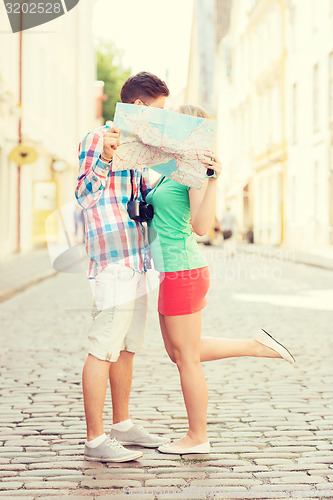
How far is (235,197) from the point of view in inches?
1781

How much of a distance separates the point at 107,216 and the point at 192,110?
→ 600 mm

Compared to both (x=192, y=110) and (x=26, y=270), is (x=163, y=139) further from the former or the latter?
(x=26, y=270)

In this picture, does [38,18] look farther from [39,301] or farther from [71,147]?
[39,301]

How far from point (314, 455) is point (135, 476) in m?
0.87

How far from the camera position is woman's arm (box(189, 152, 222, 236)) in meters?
3.63

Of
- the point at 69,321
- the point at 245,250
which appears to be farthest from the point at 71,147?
the point at 69,321

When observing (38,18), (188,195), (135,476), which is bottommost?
(135,476)

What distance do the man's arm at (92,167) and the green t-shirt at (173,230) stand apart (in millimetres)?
295

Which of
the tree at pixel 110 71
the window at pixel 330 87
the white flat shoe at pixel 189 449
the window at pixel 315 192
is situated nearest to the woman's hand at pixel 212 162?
the white flat shoe at pixel 189 449

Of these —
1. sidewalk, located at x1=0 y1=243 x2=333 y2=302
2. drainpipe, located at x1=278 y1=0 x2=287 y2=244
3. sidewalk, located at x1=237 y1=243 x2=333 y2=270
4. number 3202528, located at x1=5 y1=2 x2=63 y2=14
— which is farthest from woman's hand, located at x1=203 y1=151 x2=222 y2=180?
drainpipe, located at x1=278 y1=0 x2=287 y2=244

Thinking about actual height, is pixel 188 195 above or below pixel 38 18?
below

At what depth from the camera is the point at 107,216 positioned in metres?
3.74

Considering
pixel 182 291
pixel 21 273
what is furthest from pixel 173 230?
pixel 21 273

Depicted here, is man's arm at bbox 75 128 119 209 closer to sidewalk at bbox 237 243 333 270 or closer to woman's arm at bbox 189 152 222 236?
woman's arm at bbox 189 152 222 236
